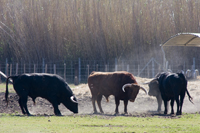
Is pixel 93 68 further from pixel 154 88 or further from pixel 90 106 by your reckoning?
pixel 154 88

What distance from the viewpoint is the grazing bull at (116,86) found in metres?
12.2

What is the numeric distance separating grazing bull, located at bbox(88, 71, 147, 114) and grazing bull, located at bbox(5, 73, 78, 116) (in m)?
1.49

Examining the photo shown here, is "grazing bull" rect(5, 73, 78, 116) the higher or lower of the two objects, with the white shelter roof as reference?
lower

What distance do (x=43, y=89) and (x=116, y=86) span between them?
9.01ft

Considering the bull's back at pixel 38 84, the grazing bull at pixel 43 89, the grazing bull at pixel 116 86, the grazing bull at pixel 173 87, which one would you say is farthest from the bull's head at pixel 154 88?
the bull's back at pixel 38 84

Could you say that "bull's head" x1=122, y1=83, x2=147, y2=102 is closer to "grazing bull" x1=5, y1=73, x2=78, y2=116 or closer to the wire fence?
"grazing bull" x1=5, y1=73, x2=78, y2=116

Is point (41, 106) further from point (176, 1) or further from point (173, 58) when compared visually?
point (176, 1)

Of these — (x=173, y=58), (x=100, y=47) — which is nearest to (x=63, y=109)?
(x=100, y=47)

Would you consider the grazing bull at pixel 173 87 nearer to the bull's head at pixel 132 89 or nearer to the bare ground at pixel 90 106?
the bull's head at pixel 132 89

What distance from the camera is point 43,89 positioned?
11.7 m

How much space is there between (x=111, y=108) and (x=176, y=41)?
15.6 ft

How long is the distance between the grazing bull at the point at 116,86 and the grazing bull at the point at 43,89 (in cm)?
149

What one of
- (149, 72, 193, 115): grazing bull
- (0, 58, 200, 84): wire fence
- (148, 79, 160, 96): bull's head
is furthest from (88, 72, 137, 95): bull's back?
(0, 58, 200, 84): wire fence

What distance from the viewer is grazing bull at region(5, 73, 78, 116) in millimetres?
11328
